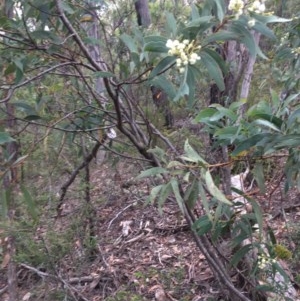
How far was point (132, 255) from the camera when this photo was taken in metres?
3.76

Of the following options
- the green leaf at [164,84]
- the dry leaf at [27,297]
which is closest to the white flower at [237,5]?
the green leaf at [164,84]

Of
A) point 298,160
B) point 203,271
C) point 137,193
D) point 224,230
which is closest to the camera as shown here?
point 298,160

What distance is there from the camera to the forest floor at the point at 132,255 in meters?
3.04

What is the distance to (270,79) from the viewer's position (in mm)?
4094

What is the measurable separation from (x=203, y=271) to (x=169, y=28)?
2169mm

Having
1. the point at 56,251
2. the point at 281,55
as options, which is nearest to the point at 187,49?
the point at 281,55

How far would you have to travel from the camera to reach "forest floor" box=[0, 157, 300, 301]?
120 inches

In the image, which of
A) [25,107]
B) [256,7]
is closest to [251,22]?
[256,7]

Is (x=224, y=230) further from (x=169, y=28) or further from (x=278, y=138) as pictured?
(x=169, y=28)

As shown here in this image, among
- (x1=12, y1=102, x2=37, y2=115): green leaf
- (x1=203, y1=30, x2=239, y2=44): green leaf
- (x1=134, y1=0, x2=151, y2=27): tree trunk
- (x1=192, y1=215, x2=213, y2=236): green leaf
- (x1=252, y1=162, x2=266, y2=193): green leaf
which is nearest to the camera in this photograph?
(x1=203, y1=30, x2=239, y2=44): green leaf

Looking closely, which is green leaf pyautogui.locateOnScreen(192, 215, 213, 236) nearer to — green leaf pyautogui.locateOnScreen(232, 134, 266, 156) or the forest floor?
green leaf pyautogui.locateOnScreen(232, 134, 266, 156)

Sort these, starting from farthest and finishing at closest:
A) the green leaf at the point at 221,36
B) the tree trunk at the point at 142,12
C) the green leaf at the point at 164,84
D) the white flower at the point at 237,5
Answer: the tree trunk at the point at 142,12 → the green leaf at the point at 164,84 → the green leaf at the point at 221,36 → the white flower at the point at 237,5

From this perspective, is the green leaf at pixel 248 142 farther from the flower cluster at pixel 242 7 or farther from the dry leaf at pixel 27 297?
the dry leaf at pixel 27 297

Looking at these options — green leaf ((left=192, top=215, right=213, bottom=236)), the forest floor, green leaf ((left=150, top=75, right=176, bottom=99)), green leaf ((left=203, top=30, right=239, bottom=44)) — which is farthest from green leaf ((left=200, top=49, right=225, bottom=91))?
the forest floor
